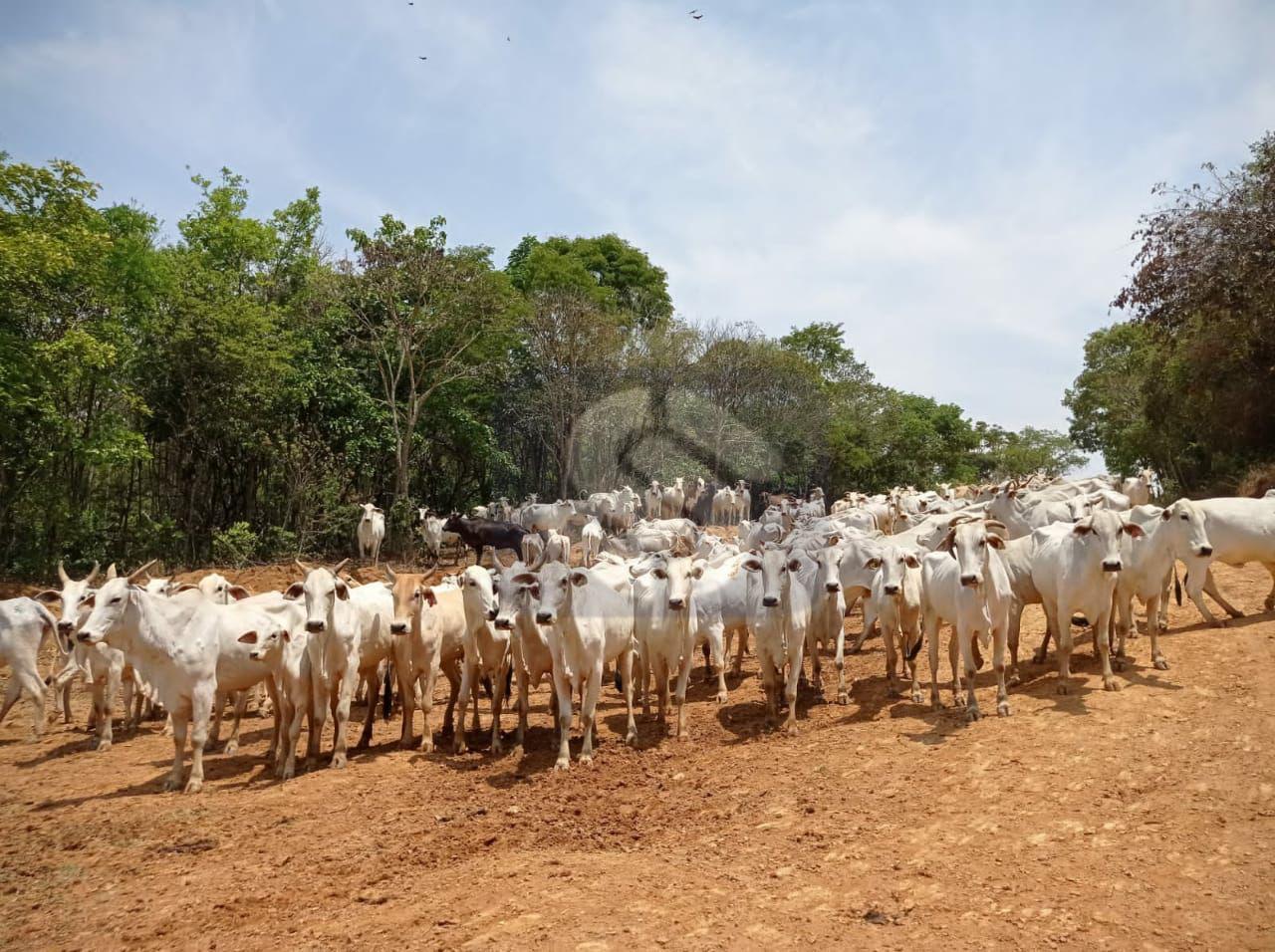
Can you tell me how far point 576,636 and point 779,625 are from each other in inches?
94.5

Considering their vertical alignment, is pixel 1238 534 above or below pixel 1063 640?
above

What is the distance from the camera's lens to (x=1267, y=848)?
591cm

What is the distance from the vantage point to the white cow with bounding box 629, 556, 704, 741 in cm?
1016

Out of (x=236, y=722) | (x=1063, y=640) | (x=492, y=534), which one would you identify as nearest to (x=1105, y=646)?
(x=1063, y=640)

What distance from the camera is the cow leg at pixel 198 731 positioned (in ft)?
29.1

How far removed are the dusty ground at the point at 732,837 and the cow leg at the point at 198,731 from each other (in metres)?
0.29

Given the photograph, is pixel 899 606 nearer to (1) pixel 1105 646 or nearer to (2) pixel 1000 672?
(2) pixel 1000 672

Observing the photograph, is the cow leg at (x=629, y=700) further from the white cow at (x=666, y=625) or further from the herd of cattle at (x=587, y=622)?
the white cow at (x=666, y=625)

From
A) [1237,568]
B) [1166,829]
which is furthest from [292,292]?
[1166,829]

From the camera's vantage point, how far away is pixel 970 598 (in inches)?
371

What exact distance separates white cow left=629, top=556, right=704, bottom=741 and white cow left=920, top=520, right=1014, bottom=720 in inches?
108

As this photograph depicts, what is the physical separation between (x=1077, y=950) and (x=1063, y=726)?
3774 mm

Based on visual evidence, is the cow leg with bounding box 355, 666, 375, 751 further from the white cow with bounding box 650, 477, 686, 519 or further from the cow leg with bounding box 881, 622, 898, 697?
the white cow with bounding box 650, 477, 686, 519

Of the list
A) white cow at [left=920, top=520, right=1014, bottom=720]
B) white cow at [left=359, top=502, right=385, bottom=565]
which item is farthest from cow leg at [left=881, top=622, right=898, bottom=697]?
white cow at [left=359, top=502, right=385, bottom=565]
